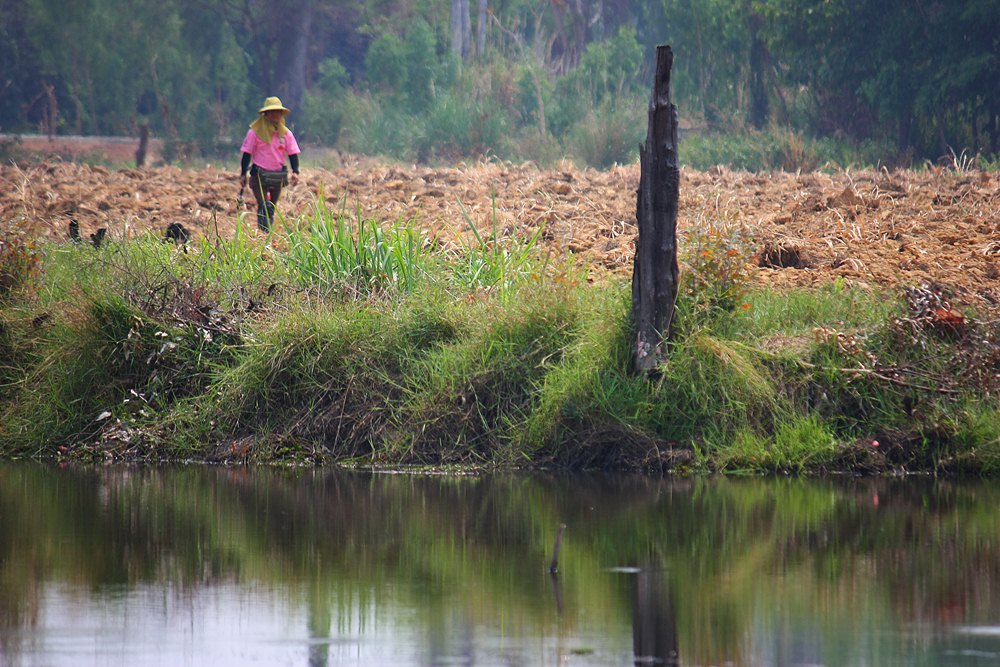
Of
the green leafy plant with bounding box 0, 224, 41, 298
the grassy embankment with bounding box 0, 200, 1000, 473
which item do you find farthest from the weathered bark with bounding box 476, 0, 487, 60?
the grassy embankment with bounding box 0, 200, 1000, 473

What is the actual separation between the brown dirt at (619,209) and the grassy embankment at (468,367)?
808 mm

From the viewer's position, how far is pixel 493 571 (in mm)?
7855

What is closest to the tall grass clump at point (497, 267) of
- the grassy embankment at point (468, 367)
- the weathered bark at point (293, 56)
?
the grassy embankment at point (468, 367)

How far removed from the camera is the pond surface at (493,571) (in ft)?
20.9

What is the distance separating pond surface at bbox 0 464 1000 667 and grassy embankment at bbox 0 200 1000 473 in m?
0.53

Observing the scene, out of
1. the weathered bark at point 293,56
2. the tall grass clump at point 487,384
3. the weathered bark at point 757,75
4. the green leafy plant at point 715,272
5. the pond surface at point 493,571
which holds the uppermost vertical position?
the weathered bark at point 293,56

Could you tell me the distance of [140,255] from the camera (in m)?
13.6

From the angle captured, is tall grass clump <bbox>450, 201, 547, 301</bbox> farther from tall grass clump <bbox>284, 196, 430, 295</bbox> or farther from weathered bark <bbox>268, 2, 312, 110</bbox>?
weathered bark <bbox>268, 2, 312, 110</bbox>

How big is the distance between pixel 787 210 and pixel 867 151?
16.0m

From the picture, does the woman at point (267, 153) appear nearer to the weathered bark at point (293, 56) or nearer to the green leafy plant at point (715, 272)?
the green leafy plant at point (715, 272)

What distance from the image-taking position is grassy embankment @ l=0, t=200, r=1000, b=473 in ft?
35.8

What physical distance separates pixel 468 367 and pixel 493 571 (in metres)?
3.70

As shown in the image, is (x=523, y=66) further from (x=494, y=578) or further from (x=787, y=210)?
(x=494, y=578)

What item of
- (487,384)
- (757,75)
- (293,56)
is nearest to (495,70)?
(757,75)
